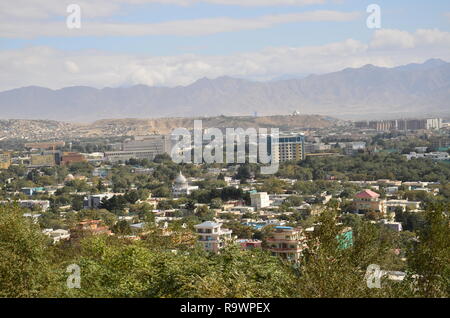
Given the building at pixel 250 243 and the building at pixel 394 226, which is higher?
the building at pixel 250 243

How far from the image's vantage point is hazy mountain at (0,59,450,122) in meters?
138

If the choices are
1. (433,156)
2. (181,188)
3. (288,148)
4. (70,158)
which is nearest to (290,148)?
(288,148)

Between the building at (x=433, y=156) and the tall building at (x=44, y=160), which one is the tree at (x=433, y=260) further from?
the tall building at (x=44, y=160)

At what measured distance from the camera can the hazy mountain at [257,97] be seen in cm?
13850

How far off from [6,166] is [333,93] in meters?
106

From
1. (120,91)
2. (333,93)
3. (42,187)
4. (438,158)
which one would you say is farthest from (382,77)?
(42,187)

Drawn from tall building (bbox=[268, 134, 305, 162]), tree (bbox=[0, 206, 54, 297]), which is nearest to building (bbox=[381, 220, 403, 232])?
tree (bbox=[0, 206, 54, 297])

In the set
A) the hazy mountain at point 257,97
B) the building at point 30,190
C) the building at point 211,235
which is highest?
the hazy mountain at point 257,97

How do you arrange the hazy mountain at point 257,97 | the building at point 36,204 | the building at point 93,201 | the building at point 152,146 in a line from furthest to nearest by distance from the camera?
the hazy mountain at point 257,97 < the building at point 152,146 < the building at point 93,201 < the building at point 36,204

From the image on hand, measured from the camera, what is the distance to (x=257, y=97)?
145875 mm

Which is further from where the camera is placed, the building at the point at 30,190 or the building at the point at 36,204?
the building at the point at 30,190

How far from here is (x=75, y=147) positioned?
214 feet

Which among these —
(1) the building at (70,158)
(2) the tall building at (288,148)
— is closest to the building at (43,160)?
(1) the building at (70,158)

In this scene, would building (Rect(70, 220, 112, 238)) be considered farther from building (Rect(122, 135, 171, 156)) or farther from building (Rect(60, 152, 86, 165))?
building (Rect(122, 135, 171, 156))
